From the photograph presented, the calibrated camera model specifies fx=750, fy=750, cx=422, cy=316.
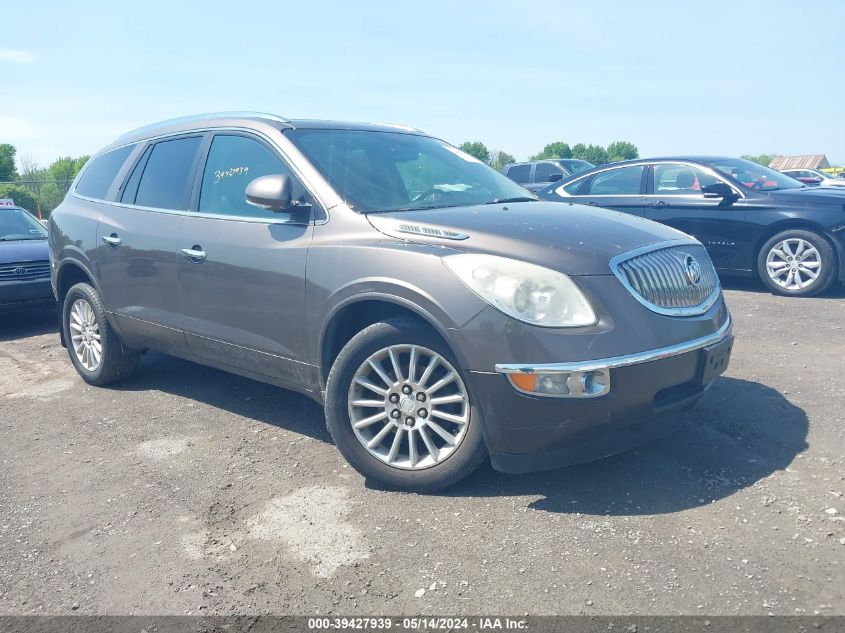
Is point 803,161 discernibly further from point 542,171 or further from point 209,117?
point 209,117

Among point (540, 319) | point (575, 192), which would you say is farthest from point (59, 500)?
point (575, 192)

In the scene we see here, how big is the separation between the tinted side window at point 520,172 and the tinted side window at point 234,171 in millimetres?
16308

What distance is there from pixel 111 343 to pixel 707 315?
4050 mm

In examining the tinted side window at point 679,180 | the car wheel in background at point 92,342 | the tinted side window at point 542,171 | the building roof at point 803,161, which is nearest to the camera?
the car wheel in background at point 92,342

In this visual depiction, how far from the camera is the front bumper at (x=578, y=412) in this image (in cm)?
312

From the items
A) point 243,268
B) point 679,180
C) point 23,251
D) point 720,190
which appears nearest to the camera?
point 243,268

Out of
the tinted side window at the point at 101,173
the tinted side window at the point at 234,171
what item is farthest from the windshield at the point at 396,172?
the tinted side window at the point at 101,173

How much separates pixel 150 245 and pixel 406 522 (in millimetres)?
2602

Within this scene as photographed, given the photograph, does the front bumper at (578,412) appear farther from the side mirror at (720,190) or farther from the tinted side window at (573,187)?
the tinted side window at (573,187)

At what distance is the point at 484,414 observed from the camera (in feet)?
10.6

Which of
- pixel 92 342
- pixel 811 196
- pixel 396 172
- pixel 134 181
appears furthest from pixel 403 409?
pixel 811 196

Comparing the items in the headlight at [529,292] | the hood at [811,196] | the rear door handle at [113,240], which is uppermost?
the hood at [811,196]

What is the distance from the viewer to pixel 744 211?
28.1 ft

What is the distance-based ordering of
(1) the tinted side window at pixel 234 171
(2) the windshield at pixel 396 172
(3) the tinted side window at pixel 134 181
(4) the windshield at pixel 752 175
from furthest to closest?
(4) the windshield at pixel 752 175 → (3) the tinted side window at pixel 134 181 → (1) the tinted side window at pixel 234 171 → (2) the windshield at pixel 396 172
